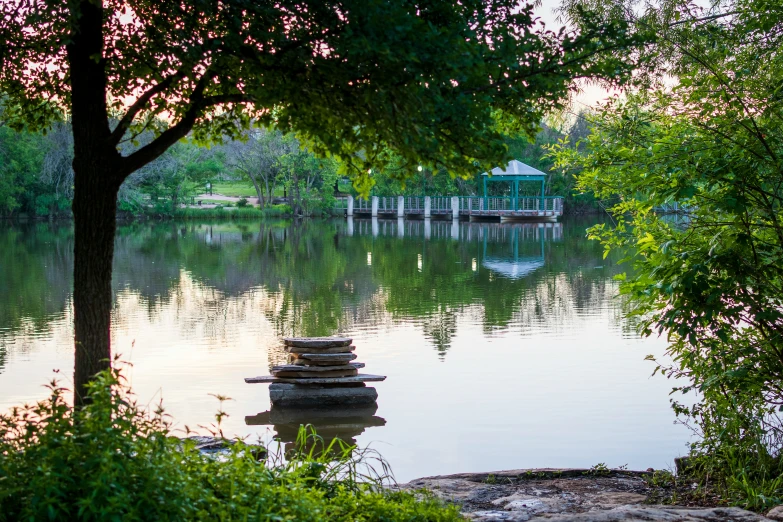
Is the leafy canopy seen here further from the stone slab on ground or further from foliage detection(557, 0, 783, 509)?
the stone slab on ground

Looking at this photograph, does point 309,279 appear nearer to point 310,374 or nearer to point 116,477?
point 310,374

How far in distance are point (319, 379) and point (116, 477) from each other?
686 cm

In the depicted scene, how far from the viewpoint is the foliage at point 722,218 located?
5961 mm

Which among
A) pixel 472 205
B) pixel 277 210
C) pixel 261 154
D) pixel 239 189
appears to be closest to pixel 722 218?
pixel 472 205

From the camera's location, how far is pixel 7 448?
3.44m

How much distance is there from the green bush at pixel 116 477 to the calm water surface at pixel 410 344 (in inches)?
15.8

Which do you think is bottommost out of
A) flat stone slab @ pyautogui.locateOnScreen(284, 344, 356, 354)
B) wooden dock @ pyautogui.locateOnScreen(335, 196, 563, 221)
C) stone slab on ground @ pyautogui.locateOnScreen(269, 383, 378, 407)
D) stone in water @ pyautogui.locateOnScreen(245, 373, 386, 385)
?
stone slab on ground @ pyautogui.locateOnScreen(269, 383, 378, 407)

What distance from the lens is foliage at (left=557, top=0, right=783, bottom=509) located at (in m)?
5.96

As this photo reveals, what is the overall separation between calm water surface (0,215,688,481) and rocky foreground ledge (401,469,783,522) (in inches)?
59.0

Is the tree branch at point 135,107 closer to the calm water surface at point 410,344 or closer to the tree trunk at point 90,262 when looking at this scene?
the tree trunk at point 90,262

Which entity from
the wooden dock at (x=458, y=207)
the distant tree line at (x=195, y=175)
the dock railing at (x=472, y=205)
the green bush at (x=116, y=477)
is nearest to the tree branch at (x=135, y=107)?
the green bush at (x=116, y=477)

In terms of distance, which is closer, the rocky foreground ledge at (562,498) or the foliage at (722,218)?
the rocky foreground ledge at (562,498)

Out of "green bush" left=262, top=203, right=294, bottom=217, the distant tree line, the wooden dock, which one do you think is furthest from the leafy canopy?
"green bush" left=262, top=203, right=294, bottom=217

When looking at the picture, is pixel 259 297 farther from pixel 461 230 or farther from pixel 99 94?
pixel 461 230
